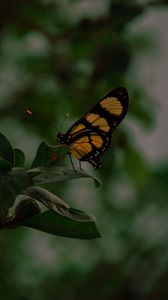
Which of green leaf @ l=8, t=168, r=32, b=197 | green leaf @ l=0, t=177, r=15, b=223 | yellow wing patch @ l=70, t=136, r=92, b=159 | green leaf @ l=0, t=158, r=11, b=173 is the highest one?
green leaf @ l=0, t=158, r=11, b=173

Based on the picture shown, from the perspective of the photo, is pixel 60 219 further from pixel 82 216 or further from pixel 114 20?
pixel 114 20

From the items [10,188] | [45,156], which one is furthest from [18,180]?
[45,156]

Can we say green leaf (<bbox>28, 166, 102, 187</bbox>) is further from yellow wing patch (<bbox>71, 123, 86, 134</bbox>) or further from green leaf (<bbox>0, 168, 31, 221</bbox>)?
yellow wing patch (<bbox>71, 123, 86, 134</bbox>)

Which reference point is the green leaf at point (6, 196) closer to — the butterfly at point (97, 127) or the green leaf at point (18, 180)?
the green leaf at point (18, 180)

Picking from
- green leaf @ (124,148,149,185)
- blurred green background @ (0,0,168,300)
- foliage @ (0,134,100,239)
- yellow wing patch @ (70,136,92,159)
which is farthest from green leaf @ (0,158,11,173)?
green leaf @ (124,148,149,185)

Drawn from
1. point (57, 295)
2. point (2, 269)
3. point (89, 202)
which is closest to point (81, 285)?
point (57, 295)

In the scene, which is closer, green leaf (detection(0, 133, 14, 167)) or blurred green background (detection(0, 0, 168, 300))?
green leaf (detection(0, 133, 14, 167))
